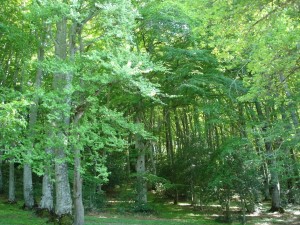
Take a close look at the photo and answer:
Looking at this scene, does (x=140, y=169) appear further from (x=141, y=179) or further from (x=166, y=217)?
(x=166, y=217)

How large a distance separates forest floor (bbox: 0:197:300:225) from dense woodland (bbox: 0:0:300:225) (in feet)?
2.30

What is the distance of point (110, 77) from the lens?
1059 cm

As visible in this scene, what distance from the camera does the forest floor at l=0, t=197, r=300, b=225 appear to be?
45.9 ft

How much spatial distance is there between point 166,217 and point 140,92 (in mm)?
8973

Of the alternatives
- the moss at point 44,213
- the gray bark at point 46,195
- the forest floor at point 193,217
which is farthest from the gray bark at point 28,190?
the forest floor at point 193,217

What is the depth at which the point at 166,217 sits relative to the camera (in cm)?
1809

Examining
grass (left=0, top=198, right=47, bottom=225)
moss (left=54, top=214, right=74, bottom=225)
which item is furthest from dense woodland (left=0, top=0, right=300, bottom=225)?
grass (left=0, top=198, right=47, bottom=225)

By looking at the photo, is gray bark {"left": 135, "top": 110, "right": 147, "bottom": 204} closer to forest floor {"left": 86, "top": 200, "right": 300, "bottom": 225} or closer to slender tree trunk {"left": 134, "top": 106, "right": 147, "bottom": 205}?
slender tree trunk {"left": 134, "top": 106, "right": 147, "bottom": 205}

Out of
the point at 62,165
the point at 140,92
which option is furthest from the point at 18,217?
the point at 140,92

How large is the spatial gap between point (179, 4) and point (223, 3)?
9.90m

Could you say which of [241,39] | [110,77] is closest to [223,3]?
[241,39]

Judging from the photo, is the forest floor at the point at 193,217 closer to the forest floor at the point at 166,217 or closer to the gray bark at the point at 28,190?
the forest floor at the point at 166,217

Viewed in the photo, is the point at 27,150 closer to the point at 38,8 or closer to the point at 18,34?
the point at 38,8

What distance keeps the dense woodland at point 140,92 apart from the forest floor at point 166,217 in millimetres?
702
